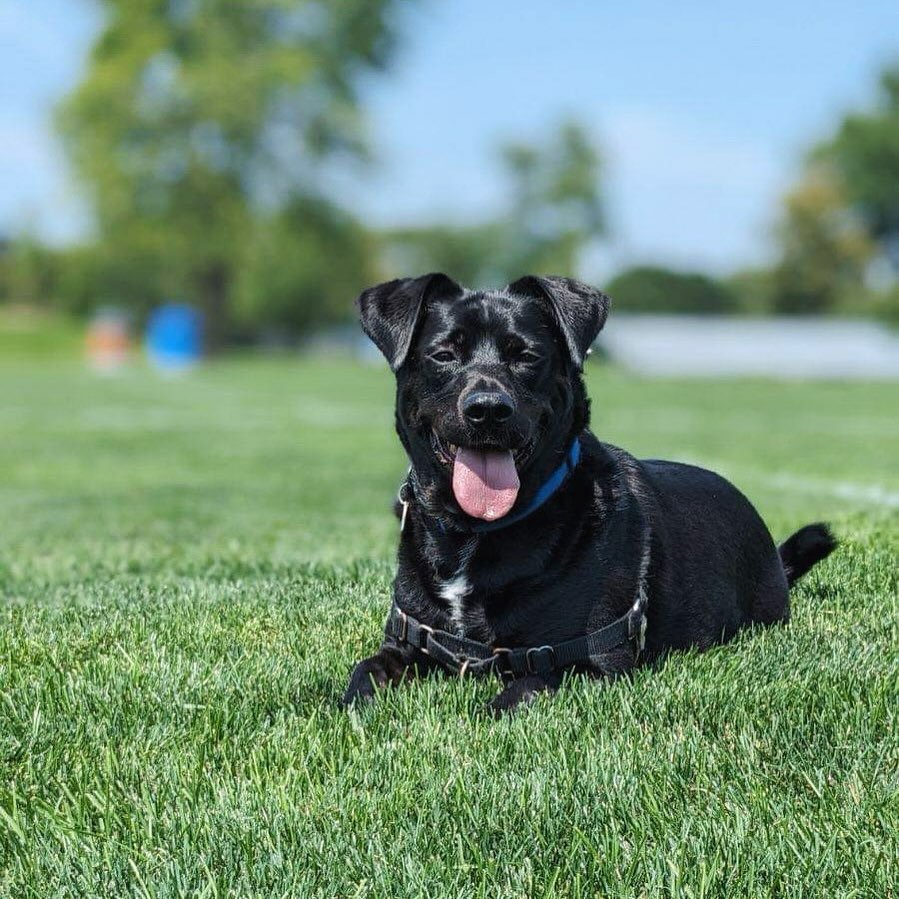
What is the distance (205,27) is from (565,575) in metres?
59.4

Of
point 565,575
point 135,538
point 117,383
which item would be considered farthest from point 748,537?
point 117,383

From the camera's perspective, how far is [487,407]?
360 cm

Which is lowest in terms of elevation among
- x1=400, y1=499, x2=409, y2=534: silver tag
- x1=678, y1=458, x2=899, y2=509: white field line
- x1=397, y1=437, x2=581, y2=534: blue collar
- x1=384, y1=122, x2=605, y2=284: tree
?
x1=678, y1=458, x2=899, y2=509: white field line

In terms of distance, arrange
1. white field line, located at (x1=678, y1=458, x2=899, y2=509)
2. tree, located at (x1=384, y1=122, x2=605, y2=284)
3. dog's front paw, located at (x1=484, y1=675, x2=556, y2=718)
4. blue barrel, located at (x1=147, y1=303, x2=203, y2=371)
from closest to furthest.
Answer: dog's front paw, located at (x1=484, y1=675, x2=556, y2=718), white field line, located at (x1=678, y1=458, x2=899, y2=509), blue barrel, located at (x1=147, y1=303, x2=203, y2=371), tree, located at (x1=384, y1=122, x2=605, y2=284)

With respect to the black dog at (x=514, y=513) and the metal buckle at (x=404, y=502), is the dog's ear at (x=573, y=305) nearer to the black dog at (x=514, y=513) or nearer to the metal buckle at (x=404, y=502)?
the black dog at (x=514, y=513)

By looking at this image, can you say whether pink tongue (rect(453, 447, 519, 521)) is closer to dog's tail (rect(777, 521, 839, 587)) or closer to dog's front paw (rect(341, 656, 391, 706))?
dog's front paw (rect(341, 656, 391, 706))

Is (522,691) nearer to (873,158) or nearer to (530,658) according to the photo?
(530,658)

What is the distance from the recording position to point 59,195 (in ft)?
186

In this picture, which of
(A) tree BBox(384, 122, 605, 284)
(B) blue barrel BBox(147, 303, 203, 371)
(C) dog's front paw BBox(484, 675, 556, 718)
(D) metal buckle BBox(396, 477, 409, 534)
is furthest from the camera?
(A) tree BBox(384, 122, 605, 284)

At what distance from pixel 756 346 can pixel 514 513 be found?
Answer: 2491 inches

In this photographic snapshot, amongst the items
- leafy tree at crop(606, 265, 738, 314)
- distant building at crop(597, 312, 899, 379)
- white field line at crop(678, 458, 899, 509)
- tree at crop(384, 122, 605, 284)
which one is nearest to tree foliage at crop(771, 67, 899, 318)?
distant building at crop(597, 312, 899, 379)

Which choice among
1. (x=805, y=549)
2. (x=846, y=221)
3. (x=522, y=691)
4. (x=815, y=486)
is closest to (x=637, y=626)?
(x=522, y=691)

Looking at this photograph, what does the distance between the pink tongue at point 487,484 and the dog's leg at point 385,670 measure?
54 centimetres

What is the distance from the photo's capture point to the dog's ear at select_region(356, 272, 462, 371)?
3.96 metres
